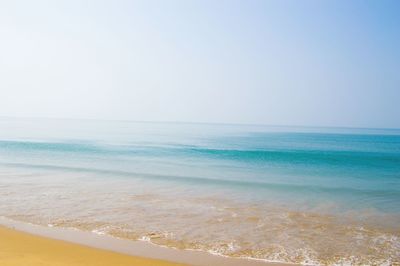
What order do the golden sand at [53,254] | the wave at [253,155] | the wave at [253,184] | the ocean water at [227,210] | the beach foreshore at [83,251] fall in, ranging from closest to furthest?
the golden sand at [53,254], the beach foreshore at [83,251], the ocean water at [227,210], the wave at [253,184], the wave at [253,155]

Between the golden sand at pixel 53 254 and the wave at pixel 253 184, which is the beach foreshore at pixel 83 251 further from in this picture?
the wave at pixel 253 184

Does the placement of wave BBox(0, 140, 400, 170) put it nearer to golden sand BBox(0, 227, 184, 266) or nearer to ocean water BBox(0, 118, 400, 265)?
ocean water BBox(0, 118, 400, 265)

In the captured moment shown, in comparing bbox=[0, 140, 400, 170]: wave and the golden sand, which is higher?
the golden sand

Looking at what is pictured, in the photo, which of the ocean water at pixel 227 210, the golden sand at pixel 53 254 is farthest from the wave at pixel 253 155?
the golden sand at pixel 53 254

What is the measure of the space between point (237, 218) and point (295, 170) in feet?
57.6

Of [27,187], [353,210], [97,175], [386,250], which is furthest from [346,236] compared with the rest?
[97,175]

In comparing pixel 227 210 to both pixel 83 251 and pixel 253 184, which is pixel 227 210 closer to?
pixel 83 251

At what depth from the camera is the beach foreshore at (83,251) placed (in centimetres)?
664

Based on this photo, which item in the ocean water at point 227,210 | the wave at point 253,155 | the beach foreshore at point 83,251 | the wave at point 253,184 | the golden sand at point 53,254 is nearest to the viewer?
the golden sand at point 53,254

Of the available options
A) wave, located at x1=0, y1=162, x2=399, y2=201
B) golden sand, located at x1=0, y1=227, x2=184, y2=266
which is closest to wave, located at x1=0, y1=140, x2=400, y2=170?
wave, located at x1=0, y1=162, x2=399, y2=201

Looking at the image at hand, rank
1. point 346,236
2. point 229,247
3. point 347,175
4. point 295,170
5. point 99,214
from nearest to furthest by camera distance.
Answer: point 229,247, point 346,236, point 99,214, point 347,175, point 295,170

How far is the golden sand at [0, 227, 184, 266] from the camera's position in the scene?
640 cm

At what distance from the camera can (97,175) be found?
70.6ft

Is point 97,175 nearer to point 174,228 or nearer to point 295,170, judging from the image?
point 174,228
